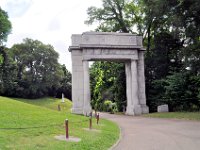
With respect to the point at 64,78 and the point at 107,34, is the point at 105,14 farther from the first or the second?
the point at 64,78

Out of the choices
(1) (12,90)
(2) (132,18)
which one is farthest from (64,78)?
(2) (132,18)

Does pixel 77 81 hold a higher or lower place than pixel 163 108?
higher

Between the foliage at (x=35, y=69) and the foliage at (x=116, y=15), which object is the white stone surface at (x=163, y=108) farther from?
the foliage at (x=35, y=69)

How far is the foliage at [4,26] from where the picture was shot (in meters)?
50.9

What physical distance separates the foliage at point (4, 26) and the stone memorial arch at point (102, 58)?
68.4 feet

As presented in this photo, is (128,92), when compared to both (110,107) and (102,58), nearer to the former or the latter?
Answer: (102,58)

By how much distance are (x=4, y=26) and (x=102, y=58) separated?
23426mm

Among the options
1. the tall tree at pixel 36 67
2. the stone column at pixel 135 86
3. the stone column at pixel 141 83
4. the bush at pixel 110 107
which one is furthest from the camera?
the tall tree at pixel 36 67

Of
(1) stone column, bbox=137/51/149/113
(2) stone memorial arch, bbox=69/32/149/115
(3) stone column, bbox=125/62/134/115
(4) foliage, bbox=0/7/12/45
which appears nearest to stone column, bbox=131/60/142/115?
(2) stone memorial arch, bbox=69/32/149/115

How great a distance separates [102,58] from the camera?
3469 cm

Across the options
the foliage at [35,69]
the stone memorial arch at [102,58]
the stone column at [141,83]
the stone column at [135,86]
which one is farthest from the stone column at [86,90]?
the foliage at [35,69]

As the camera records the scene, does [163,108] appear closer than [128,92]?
Yes

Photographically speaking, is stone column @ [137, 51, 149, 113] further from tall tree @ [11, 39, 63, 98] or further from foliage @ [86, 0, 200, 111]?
tall tree @ [11, 39, 63, 98]

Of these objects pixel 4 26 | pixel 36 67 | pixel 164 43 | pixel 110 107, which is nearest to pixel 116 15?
pixel 164 43
